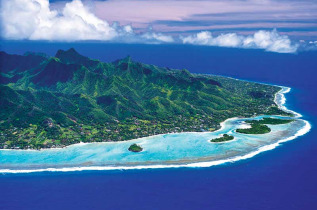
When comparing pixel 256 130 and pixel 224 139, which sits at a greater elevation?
pixel 256 130

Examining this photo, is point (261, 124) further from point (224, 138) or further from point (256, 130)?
point (224, 138)

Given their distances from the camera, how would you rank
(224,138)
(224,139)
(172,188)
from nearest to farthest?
(172,188)
(224,139)
(224,138)

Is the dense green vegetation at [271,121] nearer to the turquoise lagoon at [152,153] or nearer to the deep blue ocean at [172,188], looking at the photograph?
the turquoise lagoon at [152,153]

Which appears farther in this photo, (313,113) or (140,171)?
(313,113)

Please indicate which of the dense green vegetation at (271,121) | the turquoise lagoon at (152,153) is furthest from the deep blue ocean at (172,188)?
the dense green vegetation at (271,121)

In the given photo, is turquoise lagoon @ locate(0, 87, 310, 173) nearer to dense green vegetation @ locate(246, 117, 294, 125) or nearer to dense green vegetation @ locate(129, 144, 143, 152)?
dense green vegetation @ locate(129, 144, 143, 152)

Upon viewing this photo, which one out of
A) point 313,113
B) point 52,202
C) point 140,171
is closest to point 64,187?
point 52,202

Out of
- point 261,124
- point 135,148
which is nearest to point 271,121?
point 261,124

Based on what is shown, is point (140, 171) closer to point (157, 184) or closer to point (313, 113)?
point (157, 184)

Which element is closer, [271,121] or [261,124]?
[261,124]
